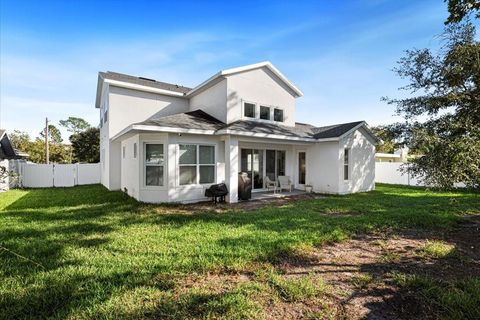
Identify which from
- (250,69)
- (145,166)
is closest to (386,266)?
(145,166)

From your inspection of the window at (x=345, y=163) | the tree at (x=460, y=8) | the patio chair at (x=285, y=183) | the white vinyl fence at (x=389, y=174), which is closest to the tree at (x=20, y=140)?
the patio chair at (x=285, y=183)

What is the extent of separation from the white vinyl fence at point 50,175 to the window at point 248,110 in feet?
44.8

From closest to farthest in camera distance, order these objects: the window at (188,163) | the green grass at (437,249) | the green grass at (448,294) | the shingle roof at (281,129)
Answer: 1. the green grass at (448,294)
2. the green grass at (437,249)
3. the window at (188,163)
4. the shingle roof at (281,129)

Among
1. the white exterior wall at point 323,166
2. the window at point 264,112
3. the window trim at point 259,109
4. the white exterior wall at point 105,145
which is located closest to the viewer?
the window trim at point 259,109

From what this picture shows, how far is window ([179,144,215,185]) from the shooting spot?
1064 cm

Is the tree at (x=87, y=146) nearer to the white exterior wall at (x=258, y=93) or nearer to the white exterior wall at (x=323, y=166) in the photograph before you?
the white exterior wall at (x=258, y=93)

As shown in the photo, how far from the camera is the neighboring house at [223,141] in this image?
1048 cm

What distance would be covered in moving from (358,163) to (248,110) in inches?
292

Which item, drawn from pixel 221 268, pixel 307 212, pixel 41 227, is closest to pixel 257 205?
pixel 307 212

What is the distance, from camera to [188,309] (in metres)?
3.06

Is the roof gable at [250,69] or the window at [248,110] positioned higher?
the roof gable at [250,69]

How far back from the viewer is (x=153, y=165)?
34.3ft

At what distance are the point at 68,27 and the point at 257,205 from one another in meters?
10.2

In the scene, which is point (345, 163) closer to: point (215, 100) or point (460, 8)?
point (215, 100)
